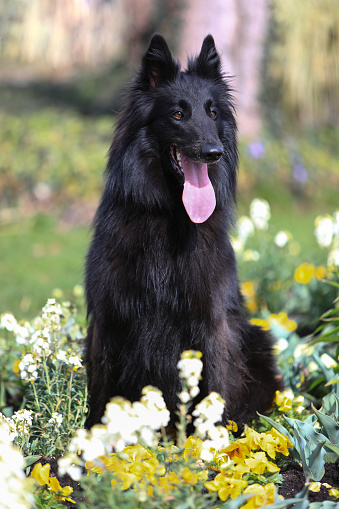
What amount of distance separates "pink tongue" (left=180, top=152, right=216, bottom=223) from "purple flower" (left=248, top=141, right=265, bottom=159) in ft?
23.3

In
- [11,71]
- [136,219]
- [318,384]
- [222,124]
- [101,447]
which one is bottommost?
[318,384]

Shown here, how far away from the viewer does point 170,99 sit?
2.76m

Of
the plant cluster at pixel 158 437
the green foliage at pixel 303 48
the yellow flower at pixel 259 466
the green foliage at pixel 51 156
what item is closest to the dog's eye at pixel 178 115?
the plant cluster at pixel 158 437

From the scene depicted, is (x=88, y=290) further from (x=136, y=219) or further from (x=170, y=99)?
(x=170, y=99)

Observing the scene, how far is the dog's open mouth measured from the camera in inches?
104

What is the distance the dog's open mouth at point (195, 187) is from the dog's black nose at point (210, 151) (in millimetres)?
150

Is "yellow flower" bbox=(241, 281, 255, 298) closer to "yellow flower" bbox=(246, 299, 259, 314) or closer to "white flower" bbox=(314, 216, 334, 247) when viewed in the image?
"yellow flower" bbox=(246, 299, 259, 314)

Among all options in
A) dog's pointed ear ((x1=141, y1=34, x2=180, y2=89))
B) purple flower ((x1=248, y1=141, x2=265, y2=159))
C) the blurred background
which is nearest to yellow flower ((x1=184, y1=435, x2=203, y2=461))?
dog's pointed ear ((x1=141, y1=34, x2=180, y2=89))

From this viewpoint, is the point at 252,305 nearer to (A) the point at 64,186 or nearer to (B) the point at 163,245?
(B) the point at 163,245

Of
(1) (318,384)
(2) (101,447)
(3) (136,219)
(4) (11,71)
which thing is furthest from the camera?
(4) (11,71)

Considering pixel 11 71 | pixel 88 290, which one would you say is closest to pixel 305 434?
pixel 88 290

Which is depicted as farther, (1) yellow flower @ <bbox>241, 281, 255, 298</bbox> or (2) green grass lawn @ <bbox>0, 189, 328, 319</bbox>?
(2) green grass lawn @ <bbox>0, 189, 328, 319</bbox>

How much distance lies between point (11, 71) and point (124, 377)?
15.6 meters

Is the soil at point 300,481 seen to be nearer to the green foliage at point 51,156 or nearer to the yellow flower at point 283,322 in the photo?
the yellow flower at point 283,322
